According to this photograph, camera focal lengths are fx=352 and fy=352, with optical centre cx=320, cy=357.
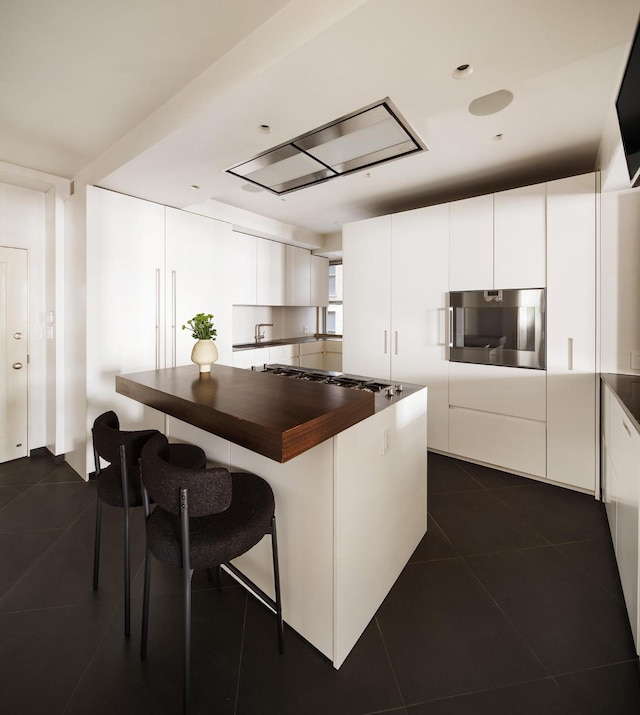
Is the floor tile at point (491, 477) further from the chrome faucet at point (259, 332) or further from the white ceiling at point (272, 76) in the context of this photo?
the chrome faucet at point (259, 332)

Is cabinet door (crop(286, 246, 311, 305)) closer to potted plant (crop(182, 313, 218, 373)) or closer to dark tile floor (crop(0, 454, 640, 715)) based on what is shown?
potted plant (crop(182, 313, 218, 373))

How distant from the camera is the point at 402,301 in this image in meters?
3.64

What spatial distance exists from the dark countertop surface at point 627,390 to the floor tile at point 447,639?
1.06 metres

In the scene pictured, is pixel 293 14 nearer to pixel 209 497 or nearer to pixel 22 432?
pixel 209 497

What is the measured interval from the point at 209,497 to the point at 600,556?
90.3 inches

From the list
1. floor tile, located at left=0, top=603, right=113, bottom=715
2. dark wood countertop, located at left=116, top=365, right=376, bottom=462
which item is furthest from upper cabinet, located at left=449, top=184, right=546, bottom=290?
floor tile, located at left=0, top=603, right=113, bottom=715

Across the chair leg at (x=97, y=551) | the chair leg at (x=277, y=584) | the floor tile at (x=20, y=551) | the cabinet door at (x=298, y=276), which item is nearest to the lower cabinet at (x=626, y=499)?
the chair leg at (x=277, y=584)

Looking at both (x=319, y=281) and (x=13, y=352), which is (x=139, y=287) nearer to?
(x=13, y=352)

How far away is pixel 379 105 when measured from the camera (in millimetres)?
1708

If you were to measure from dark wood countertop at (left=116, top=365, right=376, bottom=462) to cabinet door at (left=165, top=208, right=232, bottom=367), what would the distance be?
1.48 metres

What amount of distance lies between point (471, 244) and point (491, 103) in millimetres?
1207

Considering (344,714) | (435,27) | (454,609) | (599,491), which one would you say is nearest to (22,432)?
(344,714)

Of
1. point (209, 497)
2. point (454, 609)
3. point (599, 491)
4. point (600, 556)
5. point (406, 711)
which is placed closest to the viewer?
point (209, 497)

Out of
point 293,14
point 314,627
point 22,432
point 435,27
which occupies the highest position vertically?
point 293,14
